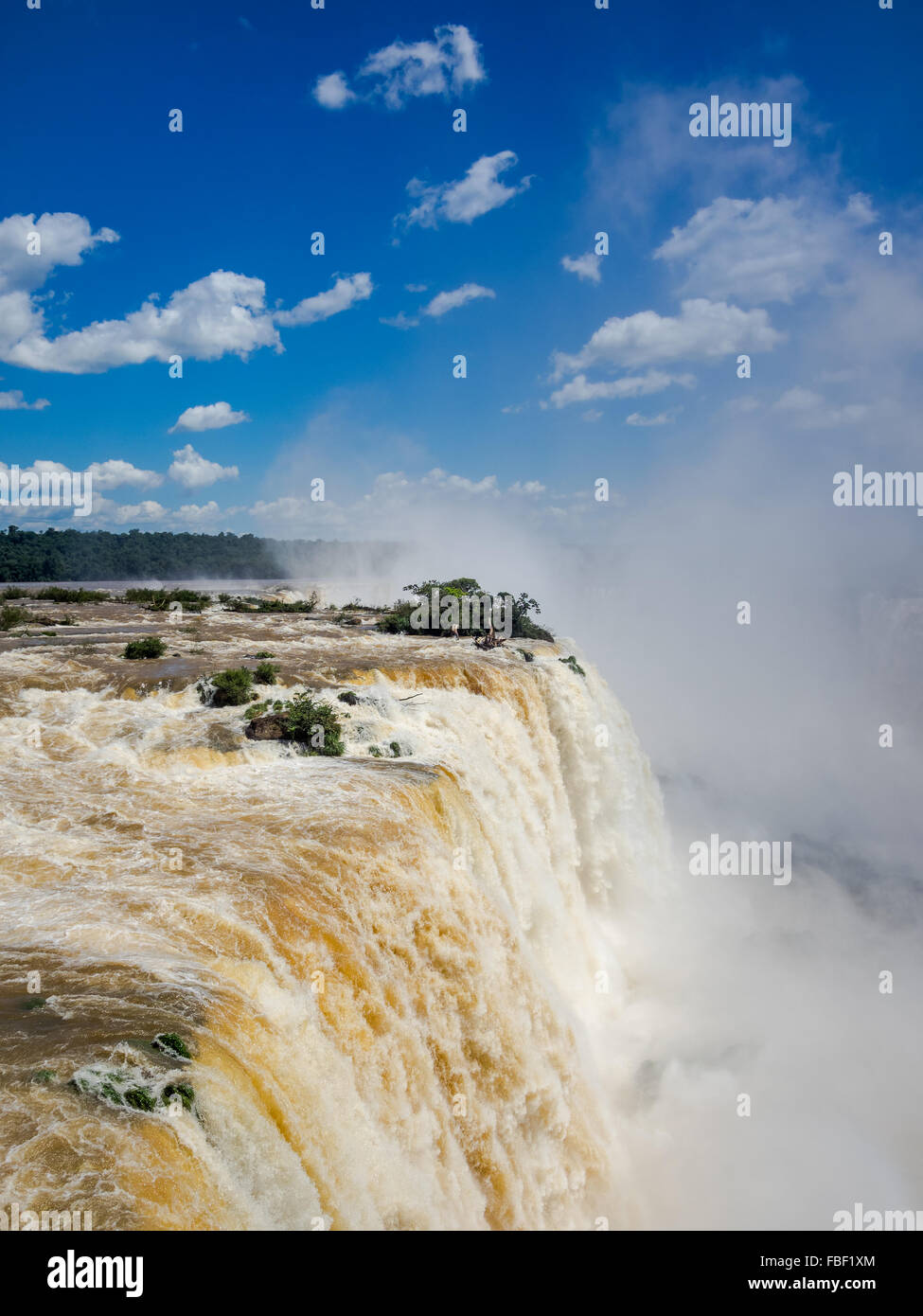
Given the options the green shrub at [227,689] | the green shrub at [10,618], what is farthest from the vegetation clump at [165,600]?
the green shrub at [227,689]

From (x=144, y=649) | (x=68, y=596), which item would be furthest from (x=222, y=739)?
(x=68, y=596)

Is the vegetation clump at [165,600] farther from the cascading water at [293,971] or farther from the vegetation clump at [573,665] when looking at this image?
the vegetation clump at [573,665]

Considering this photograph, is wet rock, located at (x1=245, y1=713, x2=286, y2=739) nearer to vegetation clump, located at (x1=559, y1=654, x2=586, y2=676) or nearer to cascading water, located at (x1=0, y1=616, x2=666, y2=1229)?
cascading water, located at (x1=0, y1=616, x2=666, y2=1229)

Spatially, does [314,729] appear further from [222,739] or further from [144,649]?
[144,649]

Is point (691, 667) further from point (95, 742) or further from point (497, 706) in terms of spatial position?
point (95, 742)

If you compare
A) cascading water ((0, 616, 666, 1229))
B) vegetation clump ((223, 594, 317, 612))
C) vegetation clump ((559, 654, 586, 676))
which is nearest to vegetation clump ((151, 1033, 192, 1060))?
cascading water ((0, 616, 666, 1229))

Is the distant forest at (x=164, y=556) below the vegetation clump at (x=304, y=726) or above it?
above

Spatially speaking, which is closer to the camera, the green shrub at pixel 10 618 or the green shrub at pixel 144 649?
the green shrub at pixel 144 649

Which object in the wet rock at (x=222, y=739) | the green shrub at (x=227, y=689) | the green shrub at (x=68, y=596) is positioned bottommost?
the wet rock at (x=222, y=739)
